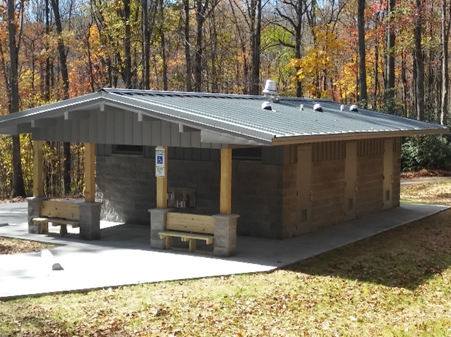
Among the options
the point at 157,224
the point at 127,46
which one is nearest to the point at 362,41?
the point at 127,46

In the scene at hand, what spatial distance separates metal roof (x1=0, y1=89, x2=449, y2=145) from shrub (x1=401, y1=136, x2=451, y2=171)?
11328 mm

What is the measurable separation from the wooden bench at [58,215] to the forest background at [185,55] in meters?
10.9

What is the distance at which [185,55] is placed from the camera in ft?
108

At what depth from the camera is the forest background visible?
28.2 meters

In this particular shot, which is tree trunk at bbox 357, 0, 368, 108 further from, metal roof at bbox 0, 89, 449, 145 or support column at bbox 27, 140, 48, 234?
support column at bbox 27, 140, 48, 234

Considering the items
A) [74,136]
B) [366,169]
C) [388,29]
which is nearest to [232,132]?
[74,136]

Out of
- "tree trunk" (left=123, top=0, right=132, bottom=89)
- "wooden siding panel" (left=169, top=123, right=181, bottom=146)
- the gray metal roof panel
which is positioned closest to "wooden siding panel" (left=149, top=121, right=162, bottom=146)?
"wooden siding panel" (left=169, top=123, right=181, bottom=146)

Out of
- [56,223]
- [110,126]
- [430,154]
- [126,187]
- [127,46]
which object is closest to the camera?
[110,126]

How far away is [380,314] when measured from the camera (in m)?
9.43

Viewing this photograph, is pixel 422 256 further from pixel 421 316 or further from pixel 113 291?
pixel 113 291

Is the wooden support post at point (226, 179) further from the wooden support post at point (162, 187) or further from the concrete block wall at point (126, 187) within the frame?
the concrete block wall at point (126, 187)

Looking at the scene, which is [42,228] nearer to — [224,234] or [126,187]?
[126,187]

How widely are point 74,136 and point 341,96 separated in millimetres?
32541

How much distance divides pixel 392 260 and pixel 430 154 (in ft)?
54.8
